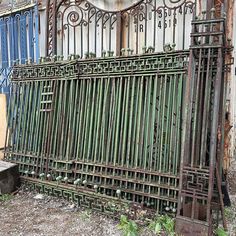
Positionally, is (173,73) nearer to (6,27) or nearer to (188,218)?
(188,218)

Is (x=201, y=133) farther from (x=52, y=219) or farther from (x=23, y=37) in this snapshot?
(x=23, y=37)

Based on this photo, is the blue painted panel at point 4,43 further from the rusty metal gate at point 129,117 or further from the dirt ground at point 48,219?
the dirt ground at point 48,219

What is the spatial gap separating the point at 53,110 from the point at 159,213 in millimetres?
2151

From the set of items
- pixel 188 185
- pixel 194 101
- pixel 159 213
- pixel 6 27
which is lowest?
pixel 159 213

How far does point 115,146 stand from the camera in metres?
3.48

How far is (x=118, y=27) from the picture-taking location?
173 inches

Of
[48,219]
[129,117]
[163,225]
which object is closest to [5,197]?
[48,219]

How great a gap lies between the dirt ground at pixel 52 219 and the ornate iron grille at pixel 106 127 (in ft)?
0.88

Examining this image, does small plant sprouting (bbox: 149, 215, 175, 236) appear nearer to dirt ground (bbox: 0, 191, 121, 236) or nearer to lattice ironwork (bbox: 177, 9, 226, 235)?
lattice ironwork (bbox: 177, 9, 226, 235)

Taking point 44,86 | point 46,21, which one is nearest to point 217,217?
point 44,86

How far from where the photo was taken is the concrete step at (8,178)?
12.7ft

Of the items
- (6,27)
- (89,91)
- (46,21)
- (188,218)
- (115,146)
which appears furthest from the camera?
(6,27)

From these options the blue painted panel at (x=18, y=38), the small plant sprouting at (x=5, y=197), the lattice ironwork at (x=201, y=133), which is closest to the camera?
the lattice ironwork at (x=201, y=133)

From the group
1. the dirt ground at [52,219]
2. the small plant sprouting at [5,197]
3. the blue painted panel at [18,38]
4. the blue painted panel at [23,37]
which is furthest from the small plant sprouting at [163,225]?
the blue painted panel at [23,37]
